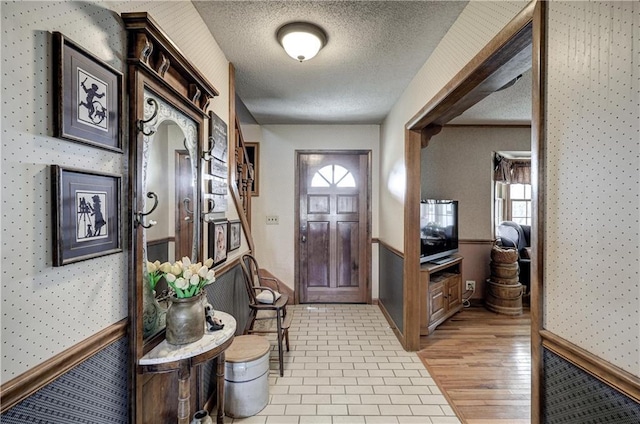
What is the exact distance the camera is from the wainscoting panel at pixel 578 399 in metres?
0.83

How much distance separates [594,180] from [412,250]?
6.60ft

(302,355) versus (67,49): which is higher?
(67,49)

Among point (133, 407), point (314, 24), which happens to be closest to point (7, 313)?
point (133, 407)

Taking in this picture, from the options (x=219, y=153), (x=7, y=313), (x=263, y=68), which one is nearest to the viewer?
(x=7, y=313)

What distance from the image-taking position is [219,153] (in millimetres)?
2172

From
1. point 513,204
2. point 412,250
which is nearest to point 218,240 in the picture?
point 412,250

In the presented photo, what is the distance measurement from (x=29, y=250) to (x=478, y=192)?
4.51 m

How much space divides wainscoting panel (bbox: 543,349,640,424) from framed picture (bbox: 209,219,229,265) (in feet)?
5.86

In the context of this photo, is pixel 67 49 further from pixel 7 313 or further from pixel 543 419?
pixel 543 419

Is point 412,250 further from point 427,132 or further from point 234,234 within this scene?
point 234,234

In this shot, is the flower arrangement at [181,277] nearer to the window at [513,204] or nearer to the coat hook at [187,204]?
the coat hook at [187,204]

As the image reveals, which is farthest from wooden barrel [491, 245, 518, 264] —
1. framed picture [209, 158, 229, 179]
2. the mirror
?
the mirror

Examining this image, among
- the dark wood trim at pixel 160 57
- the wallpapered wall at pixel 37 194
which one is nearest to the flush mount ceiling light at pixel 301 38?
the dark wood trim at pixel 160 57

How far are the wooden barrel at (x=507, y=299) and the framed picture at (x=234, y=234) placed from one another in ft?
10.8
